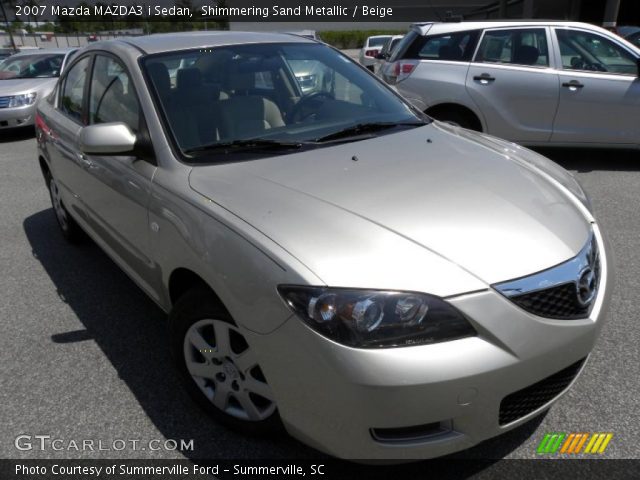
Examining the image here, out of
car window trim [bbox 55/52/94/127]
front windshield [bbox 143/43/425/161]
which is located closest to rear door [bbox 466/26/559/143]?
front windshield [bbox 143/43/425/161]

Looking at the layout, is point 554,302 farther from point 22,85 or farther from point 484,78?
point 22,85

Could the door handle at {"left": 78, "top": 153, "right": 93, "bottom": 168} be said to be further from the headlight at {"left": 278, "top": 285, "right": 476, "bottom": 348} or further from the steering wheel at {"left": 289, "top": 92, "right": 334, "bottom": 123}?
the headlight at {"left": 278, "top": 285, "right": 476, "bottom": 348}

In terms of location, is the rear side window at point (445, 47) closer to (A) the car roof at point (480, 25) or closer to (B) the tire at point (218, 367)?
(A) the car roof at point (480, 25)

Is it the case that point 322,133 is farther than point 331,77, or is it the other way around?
point 331,77

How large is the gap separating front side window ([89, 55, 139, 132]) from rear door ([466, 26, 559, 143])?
14.0 ft

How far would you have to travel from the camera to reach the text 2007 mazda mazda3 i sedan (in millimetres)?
1714

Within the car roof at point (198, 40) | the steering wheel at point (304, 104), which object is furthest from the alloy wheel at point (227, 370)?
the car roof at point (198, 40)

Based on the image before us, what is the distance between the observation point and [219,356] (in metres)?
2.23

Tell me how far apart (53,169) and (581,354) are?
13.1 ft

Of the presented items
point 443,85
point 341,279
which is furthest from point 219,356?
point 443,85

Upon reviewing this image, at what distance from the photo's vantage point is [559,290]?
1.88m

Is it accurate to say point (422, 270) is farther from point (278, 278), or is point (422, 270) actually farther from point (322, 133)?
point (322, 133)

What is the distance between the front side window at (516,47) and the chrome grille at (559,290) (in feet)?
15.7

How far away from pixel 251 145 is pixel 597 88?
497cm
